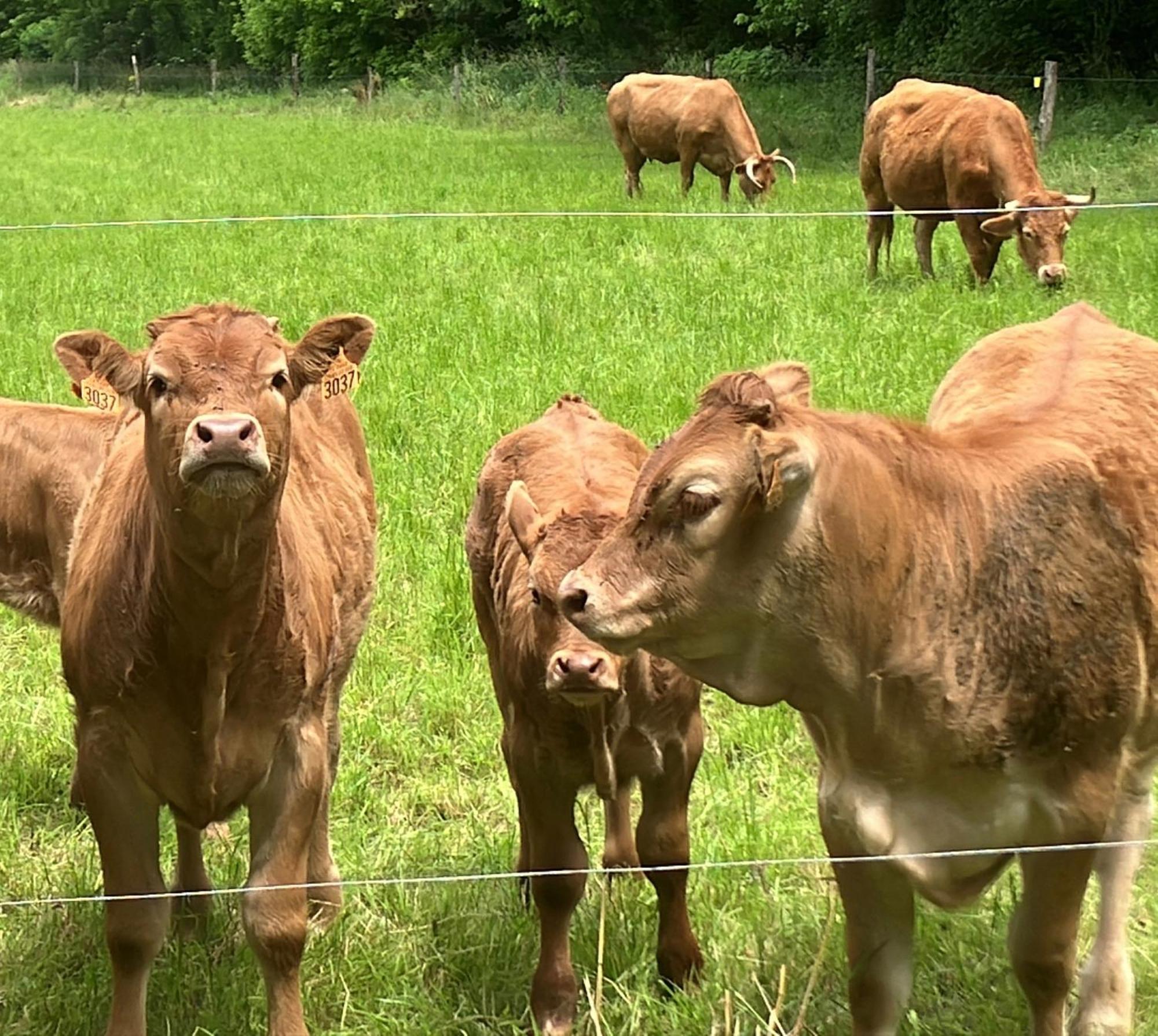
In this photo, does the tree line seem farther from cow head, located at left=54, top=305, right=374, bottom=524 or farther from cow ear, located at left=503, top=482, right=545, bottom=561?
cow head, located at left=54, top=305, right=374, bottom=524

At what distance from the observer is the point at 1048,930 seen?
308cm

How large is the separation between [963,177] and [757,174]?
6.47 metres

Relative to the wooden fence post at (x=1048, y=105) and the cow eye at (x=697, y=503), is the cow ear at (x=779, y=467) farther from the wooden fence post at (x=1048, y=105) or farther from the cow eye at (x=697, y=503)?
the wooden fence post at (x=1048, y=105)

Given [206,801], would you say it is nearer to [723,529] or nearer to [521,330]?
[723,529]

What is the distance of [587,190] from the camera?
18.4m

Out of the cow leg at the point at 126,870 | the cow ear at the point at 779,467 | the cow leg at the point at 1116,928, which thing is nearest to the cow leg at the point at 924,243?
the cow leg at the point at 1116,928

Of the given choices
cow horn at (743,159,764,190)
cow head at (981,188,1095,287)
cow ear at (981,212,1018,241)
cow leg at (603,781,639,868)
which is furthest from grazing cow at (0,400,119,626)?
cow horn at (743,159,764,190)

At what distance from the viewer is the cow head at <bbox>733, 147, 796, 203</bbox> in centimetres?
1881

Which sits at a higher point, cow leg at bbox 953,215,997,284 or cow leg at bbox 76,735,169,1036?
cow leg at bbox 76,735,169,1036

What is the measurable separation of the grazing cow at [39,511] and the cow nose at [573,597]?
2.70m

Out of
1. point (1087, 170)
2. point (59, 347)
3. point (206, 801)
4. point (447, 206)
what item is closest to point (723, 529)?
point (206, 801)

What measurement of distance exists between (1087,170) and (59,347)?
1563 centimetres

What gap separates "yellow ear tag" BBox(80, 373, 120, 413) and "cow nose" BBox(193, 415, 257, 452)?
0.61 m

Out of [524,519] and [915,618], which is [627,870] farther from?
[915,618]
